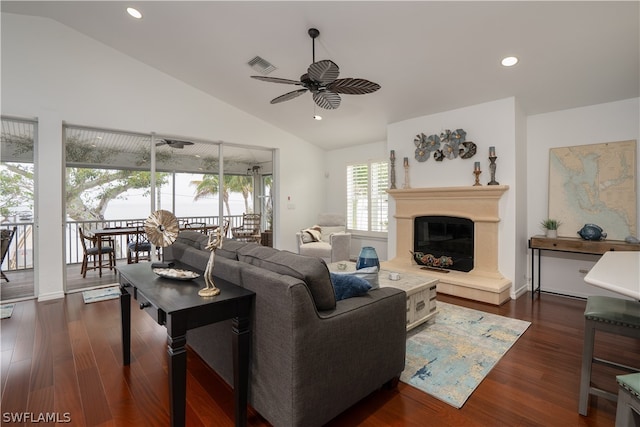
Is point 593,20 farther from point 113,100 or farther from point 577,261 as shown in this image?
point 113,100

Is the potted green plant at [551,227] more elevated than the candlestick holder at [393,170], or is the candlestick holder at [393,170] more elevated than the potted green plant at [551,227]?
the candlestick holder at [393,170]

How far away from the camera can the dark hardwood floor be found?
1.76m

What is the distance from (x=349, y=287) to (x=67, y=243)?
4.66 m

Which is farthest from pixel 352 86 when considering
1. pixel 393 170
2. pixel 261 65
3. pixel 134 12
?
pixel 134 12

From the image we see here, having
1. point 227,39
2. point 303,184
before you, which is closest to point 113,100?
point 227,39

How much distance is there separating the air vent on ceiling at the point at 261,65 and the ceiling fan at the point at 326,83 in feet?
2.85

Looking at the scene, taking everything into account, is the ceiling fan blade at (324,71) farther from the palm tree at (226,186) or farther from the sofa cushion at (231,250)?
the palm tree at (226,186)

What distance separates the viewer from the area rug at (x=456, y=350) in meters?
2.07

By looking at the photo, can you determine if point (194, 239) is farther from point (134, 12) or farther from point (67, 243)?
point (67, 243)

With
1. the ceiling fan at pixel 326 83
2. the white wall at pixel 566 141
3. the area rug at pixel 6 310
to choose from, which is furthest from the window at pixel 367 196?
the area rug at pixel 6 310

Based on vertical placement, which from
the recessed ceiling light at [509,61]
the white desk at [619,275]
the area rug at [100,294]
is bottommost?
the area rug at [100,294]

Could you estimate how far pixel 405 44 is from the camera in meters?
3.20

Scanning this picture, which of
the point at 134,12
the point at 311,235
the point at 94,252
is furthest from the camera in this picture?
the point at 311,235

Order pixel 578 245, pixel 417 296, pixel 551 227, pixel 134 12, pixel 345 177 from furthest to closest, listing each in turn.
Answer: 1. pixel 345 177
2. pixel 551 227
3. pixel 578 245
4. pixel 134 12
5. pixel 417 296
